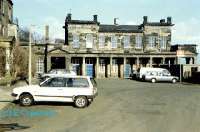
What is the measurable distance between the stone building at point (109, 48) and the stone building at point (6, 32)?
7.40 metres

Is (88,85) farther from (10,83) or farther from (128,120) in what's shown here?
(10,83)

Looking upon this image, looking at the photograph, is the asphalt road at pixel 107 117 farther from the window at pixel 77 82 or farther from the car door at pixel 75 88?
the window at pixel 77 82

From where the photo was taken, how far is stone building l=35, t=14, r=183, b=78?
2614 inches

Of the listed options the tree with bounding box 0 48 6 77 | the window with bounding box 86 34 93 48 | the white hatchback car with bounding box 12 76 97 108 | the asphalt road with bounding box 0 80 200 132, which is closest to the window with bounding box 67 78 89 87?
the white hatchback car with bounding box 12 76 97 108

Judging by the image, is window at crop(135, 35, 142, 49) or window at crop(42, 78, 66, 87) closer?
window at crop(42, 78, 66, 87)

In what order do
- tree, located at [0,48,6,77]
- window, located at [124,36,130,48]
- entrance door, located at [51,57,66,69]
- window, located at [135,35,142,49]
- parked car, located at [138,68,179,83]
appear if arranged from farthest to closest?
window, located at [135,35,142,49]
window, located at [124,36,130,48]
entrance door, located at [51,57,66,69]
parked car, located at [138,68,179,83]
tree, located at [0,48,6,77]

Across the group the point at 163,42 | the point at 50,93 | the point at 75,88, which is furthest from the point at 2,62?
the point at 163,42

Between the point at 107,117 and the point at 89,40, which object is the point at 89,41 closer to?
the point at 89,40

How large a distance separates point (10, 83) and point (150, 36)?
3830 cm

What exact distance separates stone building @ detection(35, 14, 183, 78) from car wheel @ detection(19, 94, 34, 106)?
4226 cm

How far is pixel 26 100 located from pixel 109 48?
4865 centimetres

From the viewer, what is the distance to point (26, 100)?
22344 millimetres

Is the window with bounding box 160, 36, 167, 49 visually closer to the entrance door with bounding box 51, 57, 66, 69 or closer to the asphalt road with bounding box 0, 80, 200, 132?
the entrance door with bounding box 51, 57, 66, 69

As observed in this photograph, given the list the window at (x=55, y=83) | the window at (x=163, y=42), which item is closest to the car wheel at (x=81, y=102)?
the window at (x=55, y=83)
